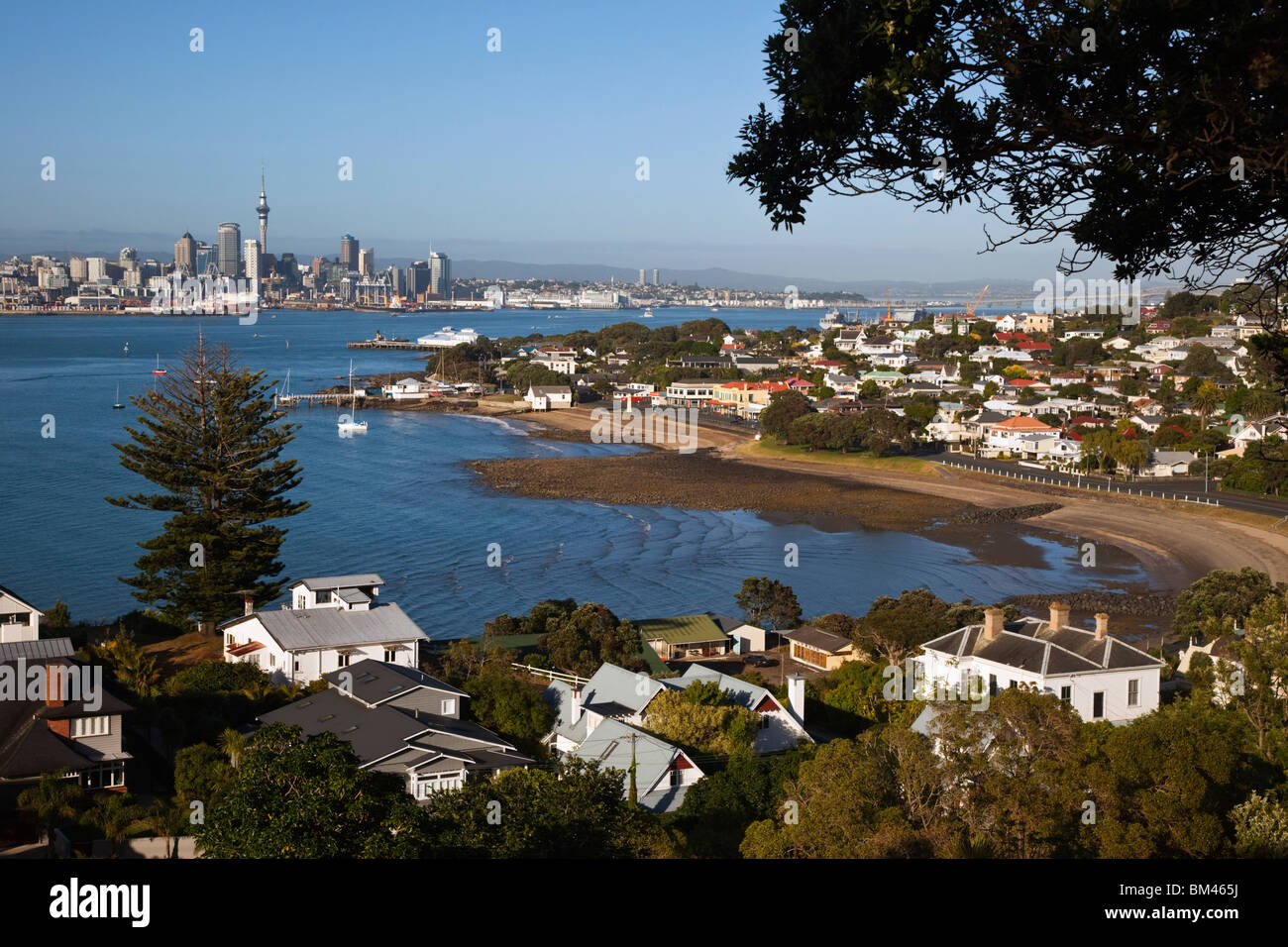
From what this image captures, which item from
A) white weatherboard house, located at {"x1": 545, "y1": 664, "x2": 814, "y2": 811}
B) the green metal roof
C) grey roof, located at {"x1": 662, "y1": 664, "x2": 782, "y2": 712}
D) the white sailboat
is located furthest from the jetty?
grey roof, located at {"x1": 662, "y1": 664, "x2": 782, "y2": 712}

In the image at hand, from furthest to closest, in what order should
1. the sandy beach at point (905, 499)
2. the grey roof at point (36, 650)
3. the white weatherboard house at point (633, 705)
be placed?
the sandy beach at point (905, 499) < the grey roof at point (36, 650) < the white weatherboard house at point (633, 705)

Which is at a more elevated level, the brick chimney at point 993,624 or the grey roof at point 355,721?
the brick chimney at point 993,624

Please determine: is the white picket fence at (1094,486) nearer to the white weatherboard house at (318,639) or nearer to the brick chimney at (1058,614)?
the brick chimney at (1058,614)

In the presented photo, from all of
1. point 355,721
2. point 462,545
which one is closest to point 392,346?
point 462,545

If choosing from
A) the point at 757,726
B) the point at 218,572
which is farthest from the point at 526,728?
the point at 218,572

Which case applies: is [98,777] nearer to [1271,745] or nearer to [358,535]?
[1271,745]

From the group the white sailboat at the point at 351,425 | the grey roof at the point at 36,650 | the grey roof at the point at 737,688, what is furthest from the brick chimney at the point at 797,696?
the white sailboat at the point at 351,425

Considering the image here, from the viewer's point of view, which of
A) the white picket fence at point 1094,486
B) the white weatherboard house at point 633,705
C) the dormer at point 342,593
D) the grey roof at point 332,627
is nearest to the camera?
the white weatherboard house at point 633,705

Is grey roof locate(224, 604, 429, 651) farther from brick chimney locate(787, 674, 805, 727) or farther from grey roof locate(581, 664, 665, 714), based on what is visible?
brick chimney locate(787, 674, 805, 727)
